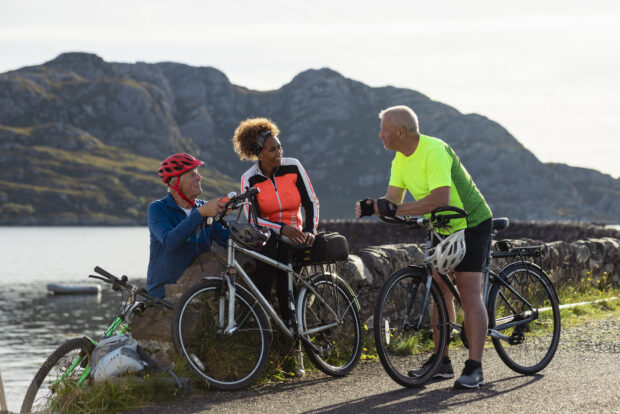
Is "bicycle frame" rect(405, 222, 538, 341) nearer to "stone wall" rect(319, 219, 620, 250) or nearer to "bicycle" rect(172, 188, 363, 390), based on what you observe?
"bicycle" rect(172, 188, 363, 390)

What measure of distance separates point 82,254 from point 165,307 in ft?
377

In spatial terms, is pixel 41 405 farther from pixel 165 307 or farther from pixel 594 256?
pixel 594 256

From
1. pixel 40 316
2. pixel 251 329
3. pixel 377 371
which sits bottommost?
pixel 40 316

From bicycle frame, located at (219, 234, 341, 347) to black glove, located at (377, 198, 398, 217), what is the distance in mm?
1006

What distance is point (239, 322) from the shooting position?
5.43 m

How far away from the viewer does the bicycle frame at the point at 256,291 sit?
204 inches

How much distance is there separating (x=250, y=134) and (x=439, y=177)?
1594mm

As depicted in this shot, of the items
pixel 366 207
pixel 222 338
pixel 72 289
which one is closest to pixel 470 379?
pixel 366 207

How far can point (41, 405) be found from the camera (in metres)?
4.84

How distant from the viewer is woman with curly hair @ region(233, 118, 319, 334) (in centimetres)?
582

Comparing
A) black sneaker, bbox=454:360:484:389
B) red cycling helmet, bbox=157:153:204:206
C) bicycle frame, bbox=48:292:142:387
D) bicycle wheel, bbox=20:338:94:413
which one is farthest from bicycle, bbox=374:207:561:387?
bicycle wheel, bbox=20:338:94:413

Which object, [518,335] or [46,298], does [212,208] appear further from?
[46,298]

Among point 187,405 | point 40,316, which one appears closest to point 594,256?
point 187,405

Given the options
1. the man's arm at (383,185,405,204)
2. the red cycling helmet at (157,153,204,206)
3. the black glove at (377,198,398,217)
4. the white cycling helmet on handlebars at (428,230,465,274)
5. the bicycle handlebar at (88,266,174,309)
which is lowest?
the bicycle handlebar at (88,266,174,309)
